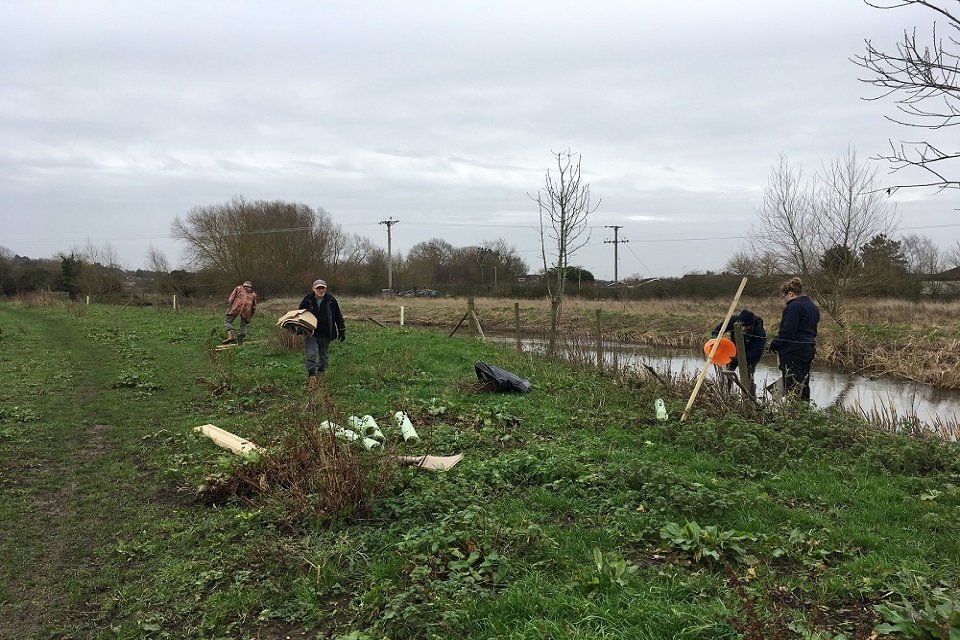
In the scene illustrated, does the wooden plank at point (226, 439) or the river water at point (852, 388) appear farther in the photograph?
the river water at point (852, 388)

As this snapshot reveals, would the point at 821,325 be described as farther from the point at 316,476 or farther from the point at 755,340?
the point at 316,476

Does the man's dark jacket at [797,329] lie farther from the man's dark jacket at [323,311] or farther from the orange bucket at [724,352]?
the man's dark jacket at [323,311]

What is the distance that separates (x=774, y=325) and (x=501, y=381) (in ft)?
50.1

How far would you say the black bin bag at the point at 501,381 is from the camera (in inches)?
345

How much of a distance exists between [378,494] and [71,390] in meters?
7.17

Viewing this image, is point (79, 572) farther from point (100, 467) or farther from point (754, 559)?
point (754, 559)

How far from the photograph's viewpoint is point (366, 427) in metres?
5.83

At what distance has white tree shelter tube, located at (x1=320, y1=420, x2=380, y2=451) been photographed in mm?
4633

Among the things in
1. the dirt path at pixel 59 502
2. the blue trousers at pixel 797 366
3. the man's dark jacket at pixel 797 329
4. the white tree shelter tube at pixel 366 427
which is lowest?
the dirt path at pixel 59 502

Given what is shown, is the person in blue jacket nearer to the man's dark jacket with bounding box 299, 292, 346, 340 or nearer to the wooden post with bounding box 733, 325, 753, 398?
the wooden post with bounding box 733, 325, 753, 398

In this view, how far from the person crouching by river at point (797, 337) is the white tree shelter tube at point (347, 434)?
5.26 m

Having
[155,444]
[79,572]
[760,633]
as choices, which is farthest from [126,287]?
[760,633]

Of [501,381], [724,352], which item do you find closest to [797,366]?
[724,352]

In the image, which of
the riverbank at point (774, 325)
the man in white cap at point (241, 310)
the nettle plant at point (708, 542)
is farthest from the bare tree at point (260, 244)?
the nettle plant at point (708, 542)
